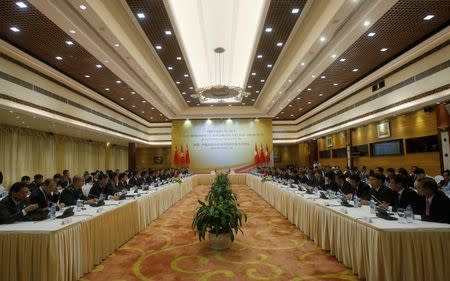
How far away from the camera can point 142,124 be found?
18391 millimetres

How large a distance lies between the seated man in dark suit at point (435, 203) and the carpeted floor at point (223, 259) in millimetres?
1108

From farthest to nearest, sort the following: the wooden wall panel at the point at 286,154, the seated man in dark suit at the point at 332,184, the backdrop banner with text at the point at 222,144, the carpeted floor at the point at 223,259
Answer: the wooden wall panel at the point at 286,154, the backdrop banner with text at the point at 222,144, the seated man in dark suit at the point at 332,184, the carpeted floor at the point at 223,259

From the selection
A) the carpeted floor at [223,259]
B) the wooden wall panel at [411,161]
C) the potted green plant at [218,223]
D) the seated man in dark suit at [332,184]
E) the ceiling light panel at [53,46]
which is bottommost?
the carpeted floor at [223,259]

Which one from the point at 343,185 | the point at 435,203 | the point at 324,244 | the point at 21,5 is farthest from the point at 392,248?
the point at 21,5

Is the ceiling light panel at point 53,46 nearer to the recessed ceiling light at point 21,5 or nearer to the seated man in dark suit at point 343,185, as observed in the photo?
the recessed ceiling light at point 21,5

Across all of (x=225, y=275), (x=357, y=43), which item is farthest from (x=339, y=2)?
(x=225, y=275)

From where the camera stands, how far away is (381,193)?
14.3 feet

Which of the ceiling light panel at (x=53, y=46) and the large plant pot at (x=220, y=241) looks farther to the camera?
the ceiling light panel at (x=53, y=46)

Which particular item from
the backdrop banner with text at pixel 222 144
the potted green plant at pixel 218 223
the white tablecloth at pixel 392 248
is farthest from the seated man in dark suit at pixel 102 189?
the backdrop banner with text at pixel 222 144

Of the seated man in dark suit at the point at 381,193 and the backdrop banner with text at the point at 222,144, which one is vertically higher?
the backdrop banner with text at the point at 222,144

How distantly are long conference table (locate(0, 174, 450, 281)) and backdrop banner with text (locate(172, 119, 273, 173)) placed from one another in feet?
45.0

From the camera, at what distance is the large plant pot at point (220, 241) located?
14.7ft

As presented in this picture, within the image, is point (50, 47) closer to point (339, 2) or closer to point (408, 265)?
point (339, 2)

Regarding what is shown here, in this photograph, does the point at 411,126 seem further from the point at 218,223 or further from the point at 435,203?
the point at 218,223
